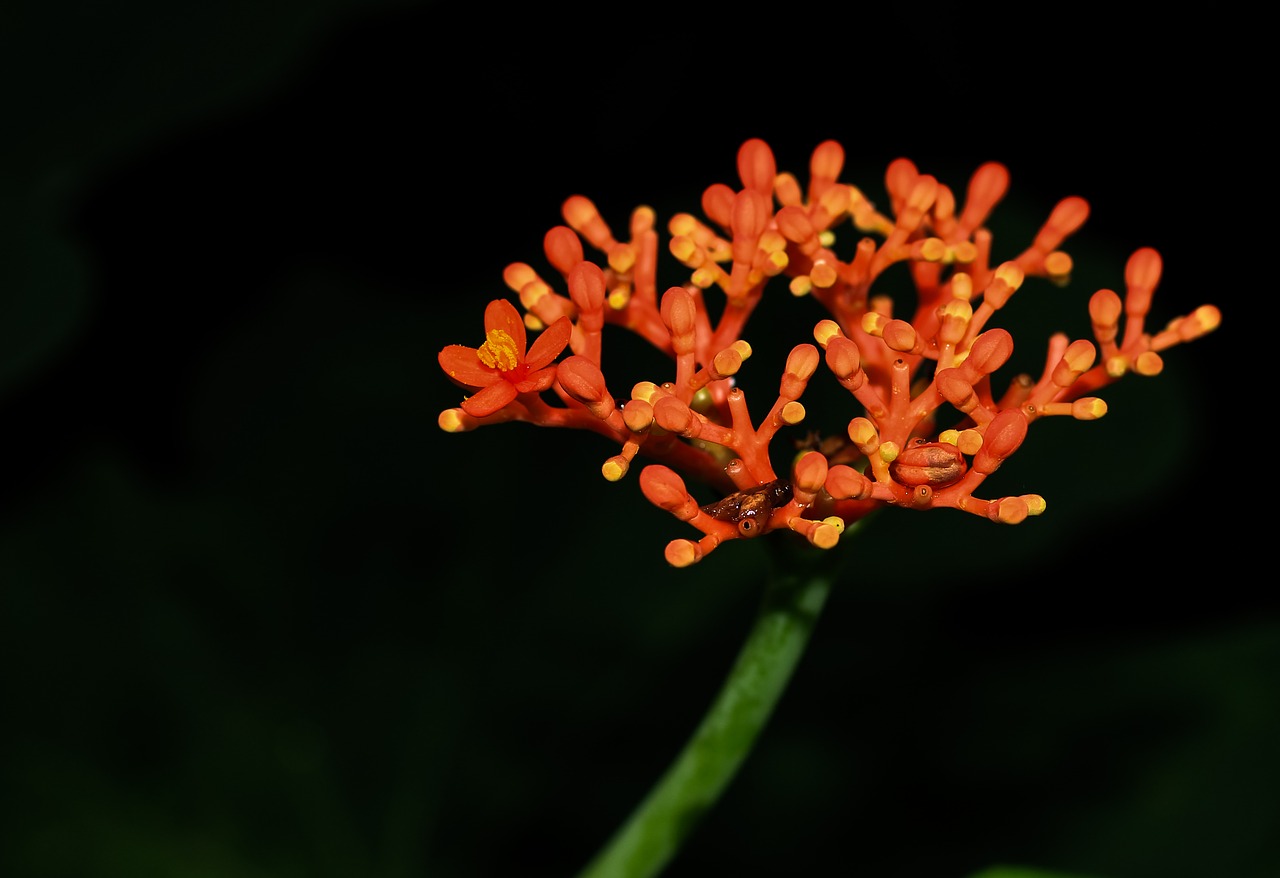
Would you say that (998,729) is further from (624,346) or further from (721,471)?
(721,471)

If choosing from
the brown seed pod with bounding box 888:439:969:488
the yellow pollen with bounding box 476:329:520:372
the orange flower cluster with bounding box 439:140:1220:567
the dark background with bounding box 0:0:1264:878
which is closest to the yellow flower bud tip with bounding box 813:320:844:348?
the orange flower cluster with bounding box 439:140:1220:567

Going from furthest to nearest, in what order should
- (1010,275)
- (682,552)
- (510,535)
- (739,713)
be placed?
(510,535), (739,713), (1010,275), (682,552)

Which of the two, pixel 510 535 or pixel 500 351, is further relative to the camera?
pixel 510 535

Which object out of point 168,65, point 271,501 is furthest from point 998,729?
point 168,65

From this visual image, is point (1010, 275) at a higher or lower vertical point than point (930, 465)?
higher

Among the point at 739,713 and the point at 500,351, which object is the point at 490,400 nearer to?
the point at 500,351

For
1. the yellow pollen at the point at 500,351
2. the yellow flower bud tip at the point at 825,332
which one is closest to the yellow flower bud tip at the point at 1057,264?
the yellow flower bud tip at the point at 825,332

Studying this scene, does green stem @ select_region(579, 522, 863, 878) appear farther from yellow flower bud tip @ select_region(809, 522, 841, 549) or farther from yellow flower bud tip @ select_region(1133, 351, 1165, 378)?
yellow flower bud tip @ select_region(1133, 351, 1165, 378)

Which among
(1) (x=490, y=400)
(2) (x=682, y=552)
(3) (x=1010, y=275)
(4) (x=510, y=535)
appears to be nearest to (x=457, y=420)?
(1) (x=490, y=400)
